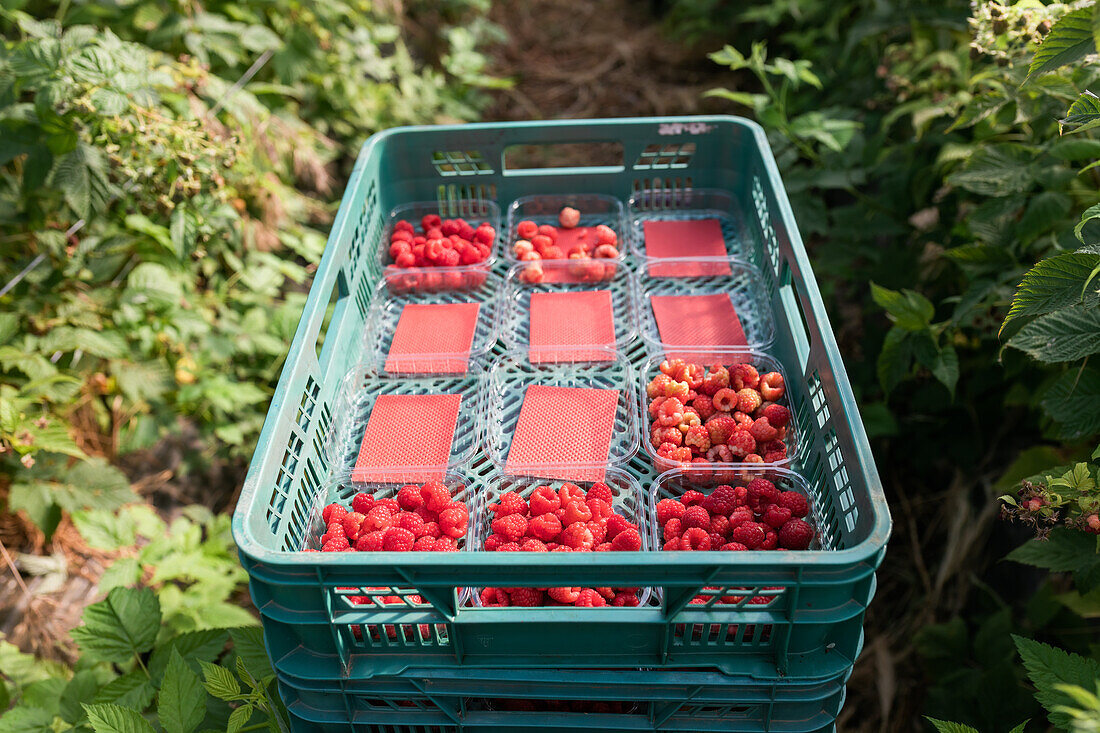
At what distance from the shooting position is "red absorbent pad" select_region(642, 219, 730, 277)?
96.9 inches

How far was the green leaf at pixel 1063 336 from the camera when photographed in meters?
1.62

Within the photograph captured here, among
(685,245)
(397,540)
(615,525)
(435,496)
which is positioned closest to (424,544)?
(397,540)

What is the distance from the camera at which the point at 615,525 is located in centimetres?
172

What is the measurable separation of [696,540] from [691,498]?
0.17 metres

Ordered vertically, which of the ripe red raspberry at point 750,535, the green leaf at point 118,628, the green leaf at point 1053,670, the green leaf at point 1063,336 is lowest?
the green leaf at point 118,628

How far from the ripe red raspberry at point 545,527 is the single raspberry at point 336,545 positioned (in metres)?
0.38

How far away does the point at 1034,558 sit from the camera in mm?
1757

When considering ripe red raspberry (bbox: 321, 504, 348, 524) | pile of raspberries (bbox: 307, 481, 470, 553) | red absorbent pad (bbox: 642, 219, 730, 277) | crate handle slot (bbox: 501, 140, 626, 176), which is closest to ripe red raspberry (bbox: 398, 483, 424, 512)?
pile of raspberries (bbox: 307, 481, 470, 553)

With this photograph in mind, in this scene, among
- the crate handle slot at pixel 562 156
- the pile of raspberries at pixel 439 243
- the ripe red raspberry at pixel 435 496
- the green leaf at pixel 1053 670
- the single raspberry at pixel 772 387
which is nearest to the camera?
the green leaf at pixel 1053 670

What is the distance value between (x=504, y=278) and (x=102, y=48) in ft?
4.24

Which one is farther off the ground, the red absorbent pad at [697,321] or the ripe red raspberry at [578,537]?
the red absorbent pad at [697,321]

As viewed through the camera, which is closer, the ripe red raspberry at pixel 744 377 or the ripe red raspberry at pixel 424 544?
the ripe red raspberry at pixel 424 544

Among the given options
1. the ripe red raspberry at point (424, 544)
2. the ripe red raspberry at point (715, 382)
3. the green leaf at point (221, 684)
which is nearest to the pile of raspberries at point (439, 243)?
the ripe red raspberry at point (715, 382)

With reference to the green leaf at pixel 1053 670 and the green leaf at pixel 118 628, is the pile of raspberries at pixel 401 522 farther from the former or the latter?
the green leaf at pixel 1053 670
